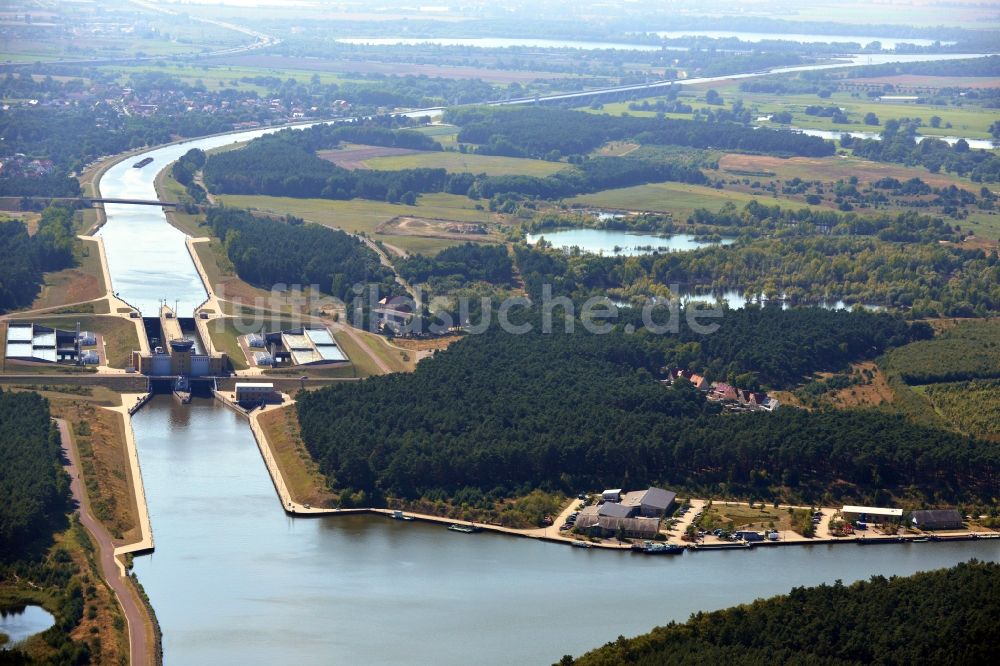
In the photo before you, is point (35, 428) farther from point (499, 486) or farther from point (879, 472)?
point (879, 472)

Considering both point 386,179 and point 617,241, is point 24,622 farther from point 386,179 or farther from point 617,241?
point 386,179

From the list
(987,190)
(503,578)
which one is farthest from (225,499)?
(987,190)

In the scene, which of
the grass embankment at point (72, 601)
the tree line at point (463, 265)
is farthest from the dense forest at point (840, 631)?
the tree line at point (463, 265)

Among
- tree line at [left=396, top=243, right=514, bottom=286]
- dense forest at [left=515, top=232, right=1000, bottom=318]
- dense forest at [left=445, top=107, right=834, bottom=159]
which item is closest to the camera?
dense forest at [left=515, top=232, right=1000, bottom=318]

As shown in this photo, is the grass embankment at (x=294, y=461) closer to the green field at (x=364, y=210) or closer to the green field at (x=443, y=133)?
the green field at (x=364, y=210)

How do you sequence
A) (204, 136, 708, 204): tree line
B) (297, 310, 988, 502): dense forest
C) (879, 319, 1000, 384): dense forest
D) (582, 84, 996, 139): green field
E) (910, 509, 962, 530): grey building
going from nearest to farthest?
(910, 509, 962, 530): grey building → (297, 310, 988, 502): dense forest → (879, 319, 1000, 384): dense forest → (204, 136, 708, 204): tree line → (582, 84, 996, 139): green field

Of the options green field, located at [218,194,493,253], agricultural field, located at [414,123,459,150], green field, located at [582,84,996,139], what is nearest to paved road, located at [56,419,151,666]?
green field, located at [218,194,493,253]

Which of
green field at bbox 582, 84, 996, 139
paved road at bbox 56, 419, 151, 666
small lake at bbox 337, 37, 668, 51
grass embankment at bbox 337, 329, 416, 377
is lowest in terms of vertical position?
small lake at bbox 337, 37, 668, 51

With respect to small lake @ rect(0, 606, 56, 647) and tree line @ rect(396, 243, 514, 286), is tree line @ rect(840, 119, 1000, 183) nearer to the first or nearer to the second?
tree line @ rect(396, 243, 514, 286)
